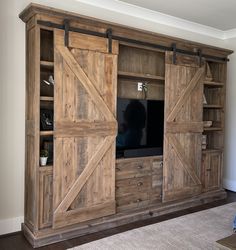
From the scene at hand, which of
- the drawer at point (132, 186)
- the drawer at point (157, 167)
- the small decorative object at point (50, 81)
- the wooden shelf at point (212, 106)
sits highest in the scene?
the small decorative object at point (50, 81)

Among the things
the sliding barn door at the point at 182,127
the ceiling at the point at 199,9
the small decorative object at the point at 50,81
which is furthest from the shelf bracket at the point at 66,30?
the sliding barn door at the point at 182,127

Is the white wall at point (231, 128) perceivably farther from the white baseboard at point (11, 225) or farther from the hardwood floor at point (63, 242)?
the white baseboard at point (11, 225)

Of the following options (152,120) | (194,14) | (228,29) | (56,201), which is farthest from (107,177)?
(228,29)

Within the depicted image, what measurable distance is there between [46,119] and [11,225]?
3.95 ft

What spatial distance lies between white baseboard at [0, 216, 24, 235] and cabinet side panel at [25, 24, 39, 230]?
0.10m

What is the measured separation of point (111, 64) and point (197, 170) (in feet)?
6.77

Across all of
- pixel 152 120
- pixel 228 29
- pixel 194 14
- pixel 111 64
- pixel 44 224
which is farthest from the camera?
pixel 228 29

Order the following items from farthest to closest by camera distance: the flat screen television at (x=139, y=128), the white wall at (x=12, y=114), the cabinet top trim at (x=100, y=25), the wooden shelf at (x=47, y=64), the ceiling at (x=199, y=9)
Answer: the ceiling at (x=199, y=9), the flat screen television at (x=139, y=128), the white wall at (x=12, y=114), the wooden shelf at (x=47, y=64), the cabinet top trim at (x=100, y=25)

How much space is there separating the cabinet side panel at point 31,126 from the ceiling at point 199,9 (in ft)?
4.98

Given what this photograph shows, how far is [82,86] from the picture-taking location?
3.04 meters

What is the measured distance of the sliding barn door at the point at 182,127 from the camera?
12.4 ft

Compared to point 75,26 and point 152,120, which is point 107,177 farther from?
point 75,26

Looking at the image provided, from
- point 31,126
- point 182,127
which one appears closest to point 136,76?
point 182,127

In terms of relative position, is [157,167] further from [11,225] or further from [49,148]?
[11,225]
